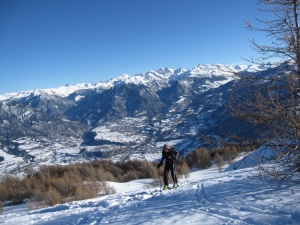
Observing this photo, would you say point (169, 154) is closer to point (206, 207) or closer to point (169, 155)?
point (169, 155)

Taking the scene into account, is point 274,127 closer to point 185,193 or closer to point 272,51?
point 272,51

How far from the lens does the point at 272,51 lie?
8.21m

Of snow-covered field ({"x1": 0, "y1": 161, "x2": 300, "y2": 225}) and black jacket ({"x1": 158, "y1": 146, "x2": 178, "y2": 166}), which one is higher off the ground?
black jacket ({"x1": 158, "y1": 146, "x2": 178, "y2": 166})

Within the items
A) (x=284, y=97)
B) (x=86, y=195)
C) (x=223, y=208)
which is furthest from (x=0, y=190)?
(x=284, y=97)

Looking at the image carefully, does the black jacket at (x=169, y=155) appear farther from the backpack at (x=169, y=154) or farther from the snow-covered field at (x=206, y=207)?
the snow-covered field at (x=206, y=207)

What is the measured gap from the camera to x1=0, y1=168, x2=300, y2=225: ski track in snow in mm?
7566

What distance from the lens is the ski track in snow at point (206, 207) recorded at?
24.8 feet

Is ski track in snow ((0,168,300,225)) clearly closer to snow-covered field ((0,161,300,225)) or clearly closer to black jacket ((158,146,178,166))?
snow-covered field ((0,161,300,225))

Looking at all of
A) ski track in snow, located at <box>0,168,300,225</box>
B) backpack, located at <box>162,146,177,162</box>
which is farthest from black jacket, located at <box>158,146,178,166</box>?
ski track in snow, located at <box>0,168,300,225</box>

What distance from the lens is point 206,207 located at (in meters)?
8.91

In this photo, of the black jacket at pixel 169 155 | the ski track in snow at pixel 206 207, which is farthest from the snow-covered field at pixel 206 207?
the black jacket at pixel 169 155

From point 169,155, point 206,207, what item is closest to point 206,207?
point 206,207

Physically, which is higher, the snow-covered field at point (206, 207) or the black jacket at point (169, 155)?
the black jacket at point (169, 155)

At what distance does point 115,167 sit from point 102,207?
97.2ft
